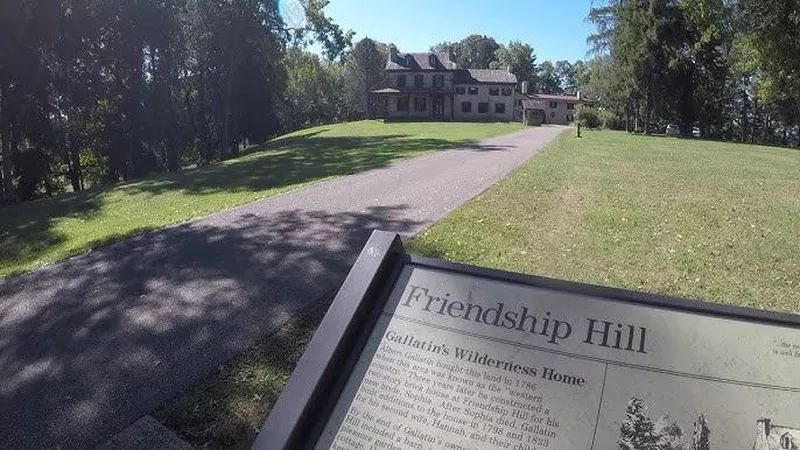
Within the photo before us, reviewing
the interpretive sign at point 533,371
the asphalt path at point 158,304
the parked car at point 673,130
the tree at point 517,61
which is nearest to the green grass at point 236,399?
the asphalt path at point 158,304

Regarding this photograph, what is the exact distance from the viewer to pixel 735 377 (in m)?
2.15

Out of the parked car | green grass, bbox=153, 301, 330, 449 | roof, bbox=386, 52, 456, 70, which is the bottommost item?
the parked car

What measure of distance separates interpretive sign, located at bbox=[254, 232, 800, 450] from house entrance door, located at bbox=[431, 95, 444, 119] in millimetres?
66732

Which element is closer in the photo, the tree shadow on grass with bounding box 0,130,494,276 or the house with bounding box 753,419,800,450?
the house with bounding box 753,419,800,450

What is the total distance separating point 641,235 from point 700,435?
7.22 m

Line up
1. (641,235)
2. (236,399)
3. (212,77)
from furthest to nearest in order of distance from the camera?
(212,77) → (641,235) → (236,399)

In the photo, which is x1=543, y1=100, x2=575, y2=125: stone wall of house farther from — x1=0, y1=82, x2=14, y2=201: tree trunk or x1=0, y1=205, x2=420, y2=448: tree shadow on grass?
x1=0, y1=205, x2=420, y2=448: tree shadow on grass

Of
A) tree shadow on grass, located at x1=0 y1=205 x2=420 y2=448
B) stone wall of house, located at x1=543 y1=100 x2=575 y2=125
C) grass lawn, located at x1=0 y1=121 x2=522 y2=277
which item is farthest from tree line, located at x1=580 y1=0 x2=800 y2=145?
tree shadow on grass, located at x1=0 y1=205 x2=420 y2=448

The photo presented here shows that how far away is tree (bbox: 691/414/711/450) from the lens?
204 cm

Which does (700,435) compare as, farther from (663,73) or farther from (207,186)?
(663,73)

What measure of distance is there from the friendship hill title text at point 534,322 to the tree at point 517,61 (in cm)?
10373

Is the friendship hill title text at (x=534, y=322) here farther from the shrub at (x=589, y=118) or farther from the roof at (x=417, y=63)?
the roof at (x=417, y=63)

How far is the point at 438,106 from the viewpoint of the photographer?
6875 centimetres

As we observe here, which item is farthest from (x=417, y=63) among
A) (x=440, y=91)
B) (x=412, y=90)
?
(x=440, y=91)
